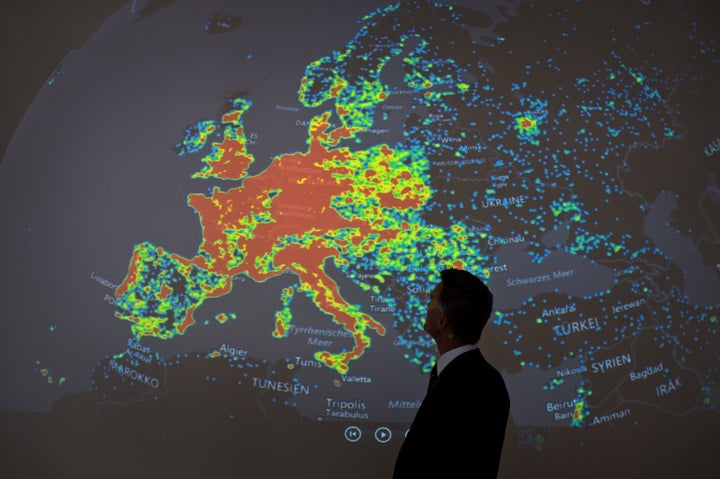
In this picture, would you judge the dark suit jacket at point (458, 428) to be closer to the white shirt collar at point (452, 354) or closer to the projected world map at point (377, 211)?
the white shirt collar at point (452, 354)

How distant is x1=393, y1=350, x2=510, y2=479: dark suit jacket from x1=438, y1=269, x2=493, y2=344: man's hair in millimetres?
79

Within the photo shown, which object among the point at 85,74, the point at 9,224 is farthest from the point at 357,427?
the point at 85,74

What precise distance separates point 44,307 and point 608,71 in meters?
2.62

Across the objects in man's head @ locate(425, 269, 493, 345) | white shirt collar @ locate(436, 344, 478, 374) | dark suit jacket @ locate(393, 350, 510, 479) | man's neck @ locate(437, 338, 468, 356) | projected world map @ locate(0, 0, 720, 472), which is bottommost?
dark suit jacket @ locate(393, 350, 510, 479)

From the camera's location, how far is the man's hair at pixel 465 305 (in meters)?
1.75

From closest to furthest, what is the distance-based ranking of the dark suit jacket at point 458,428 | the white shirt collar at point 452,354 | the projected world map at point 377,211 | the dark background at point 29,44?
1. the dark suit jacket at point 458,428
2. the white shirt collar at point 452,354
3. the projected world map at point 377,211
4. the dark background at point 29,44

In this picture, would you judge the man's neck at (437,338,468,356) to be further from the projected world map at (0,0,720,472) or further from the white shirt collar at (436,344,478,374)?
the projected world map at (0,0,720,472)

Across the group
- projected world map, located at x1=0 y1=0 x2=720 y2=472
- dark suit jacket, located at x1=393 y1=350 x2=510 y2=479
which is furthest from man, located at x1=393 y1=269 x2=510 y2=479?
projected world map, located at x1=0 y1=0 x2=720 y2=472

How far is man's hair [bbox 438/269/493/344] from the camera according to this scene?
1753 millimetres

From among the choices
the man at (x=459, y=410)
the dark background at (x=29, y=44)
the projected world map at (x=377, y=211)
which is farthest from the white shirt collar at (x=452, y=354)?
the dark background at (x=29, y=44)

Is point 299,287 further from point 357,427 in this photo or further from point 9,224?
point 9,224

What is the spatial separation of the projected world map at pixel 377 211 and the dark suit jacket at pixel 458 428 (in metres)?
1.21

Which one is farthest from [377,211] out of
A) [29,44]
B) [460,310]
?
[29,44]

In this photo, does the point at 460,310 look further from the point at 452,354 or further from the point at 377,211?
the point at 377,211
